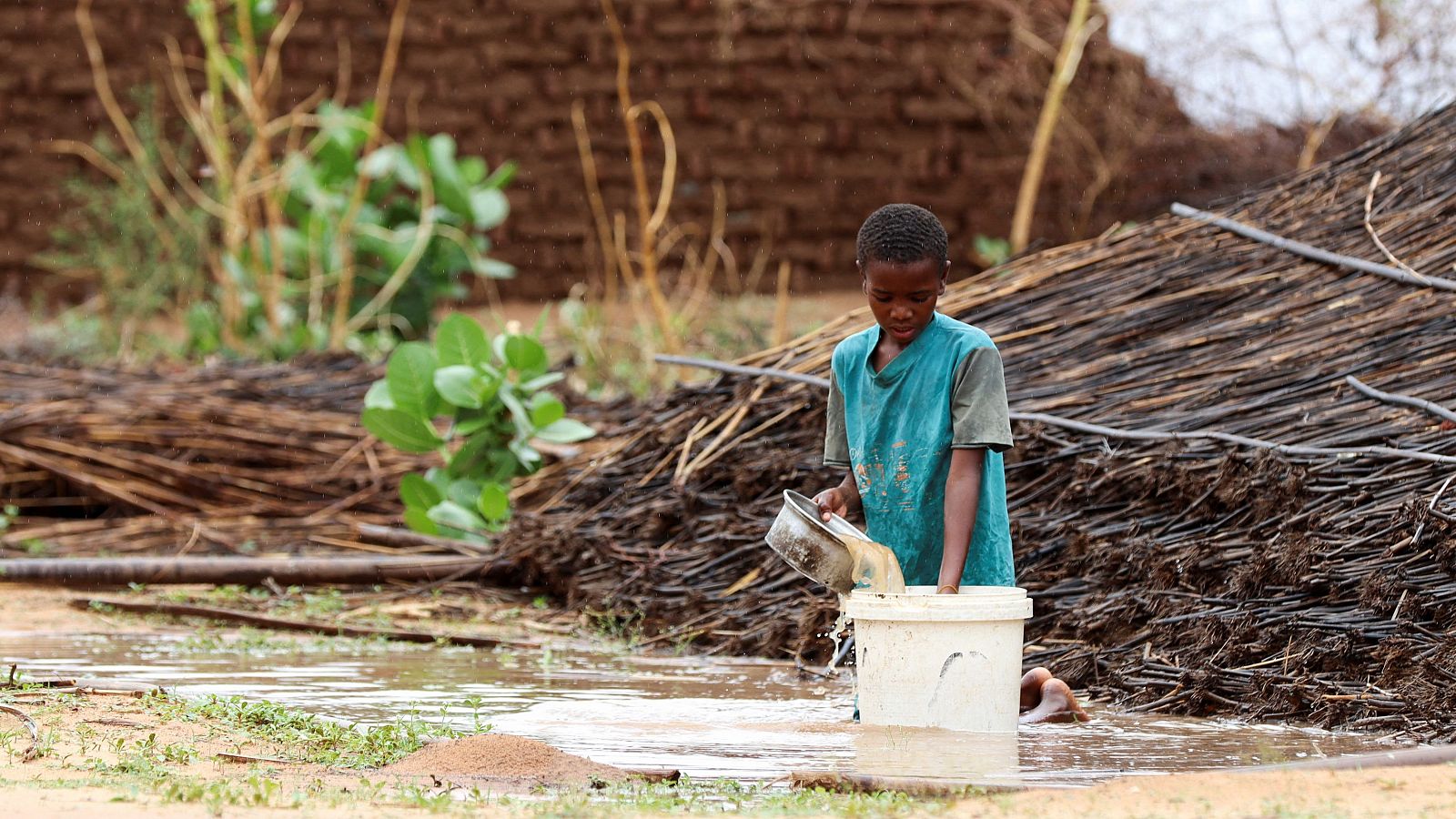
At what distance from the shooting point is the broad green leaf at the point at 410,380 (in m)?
5.84

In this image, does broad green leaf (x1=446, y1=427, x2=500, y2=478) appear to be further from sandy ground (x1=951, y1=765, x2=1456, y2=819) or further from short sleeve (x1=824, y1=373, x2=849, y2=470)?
sandy ground (x1=951, y1=765, x2=1456, y2=819)

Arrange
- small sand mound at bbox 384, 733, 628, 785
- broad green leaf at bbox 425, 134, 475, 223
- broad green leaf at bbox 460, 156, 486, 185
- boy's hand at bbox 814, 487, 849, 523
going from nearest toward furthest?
small sand mound at bbox 384, 733, 628, 785
boy's hand at bbox 814, 487, 849, 523
broad green leaf at bbox 425, 134, 475, 223
broad green leaf at bbox 460, 156, 486, 185

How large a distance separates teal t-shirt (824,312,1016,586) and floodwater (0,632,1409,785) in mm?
379

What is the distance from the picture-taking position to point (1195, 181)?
1135cm

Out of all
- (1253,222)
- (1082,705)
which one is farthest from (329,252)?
(1082,705)

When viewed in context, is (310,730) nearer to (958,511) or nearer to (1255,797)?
(958,511)

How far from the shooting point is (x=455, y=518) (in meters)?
5.86

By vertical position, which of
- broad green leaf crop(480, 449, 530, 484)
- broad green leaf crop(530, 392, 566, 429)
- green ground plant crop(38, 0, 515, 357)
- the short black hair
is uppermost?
green ground plant crop(38, 0, 515, 357)

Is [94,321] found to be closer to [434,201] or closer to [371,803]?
[434,201]

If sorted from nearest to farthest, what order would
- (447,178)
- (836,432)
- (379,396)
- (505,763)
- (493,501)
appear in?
(505,763), (836,432), (493,501), (379,396), (447,178)

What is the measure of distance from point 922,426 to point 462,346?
9.85ft

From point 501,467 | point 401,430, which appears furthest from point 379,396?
point 501,467

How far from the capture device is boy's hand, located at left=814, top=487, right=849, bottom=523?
3266 mm

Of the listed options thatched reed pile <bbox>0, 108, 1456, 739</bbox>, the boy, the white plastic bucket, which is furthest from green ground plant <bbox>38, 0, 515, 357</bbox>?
the white plastic bucket
